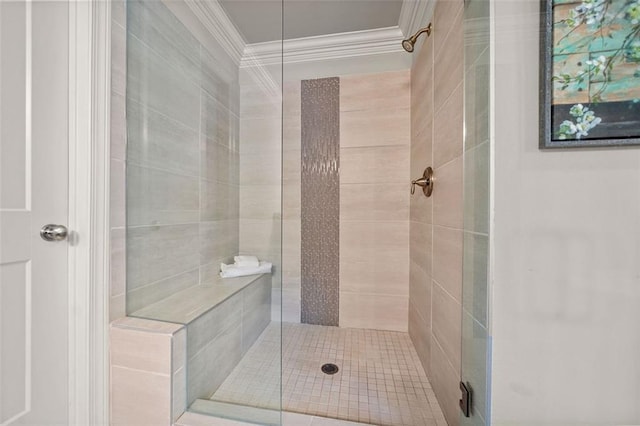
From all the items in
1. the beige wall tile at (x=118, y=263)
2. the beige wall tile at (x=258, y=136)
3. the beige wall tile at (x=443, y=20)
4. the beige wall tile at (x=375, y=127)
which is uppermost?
the beige wall tile at (x=443, y=20)

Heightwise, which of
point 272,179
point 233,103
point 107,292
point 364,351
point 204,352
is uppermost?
point 233,103

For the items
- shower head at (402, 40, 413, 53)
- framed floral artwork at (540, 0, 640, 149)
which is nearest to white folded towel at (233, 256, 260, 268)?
framed floral artwork at (540, 0, 640, 149)

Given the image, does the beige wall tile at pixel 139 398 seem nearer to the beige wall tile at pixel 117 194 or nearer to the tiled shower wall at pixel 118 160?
the tiled shower wall at pixel 118 160

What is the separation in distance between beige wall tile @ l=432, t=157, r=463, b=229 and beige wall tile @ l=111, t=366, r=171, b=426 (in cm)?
124

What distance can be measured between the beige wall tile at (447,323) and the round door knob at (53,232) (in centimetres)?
145

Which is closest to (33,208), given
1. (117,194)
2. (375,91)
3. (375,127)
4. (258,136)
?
(117,194)

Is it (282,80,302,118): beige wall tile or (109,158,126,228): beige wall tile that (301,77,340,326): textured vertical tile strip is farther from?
(109,158,126,228): beige wall tile

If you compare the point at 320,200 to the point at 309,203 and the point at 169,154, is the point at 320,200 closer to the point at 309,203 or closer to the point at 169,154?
the point at 309,203

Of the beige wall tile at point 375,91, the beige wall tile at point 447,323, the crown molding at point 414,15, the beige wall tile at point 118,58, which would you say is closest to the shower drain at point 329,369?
the beige wall tile at point 447,323

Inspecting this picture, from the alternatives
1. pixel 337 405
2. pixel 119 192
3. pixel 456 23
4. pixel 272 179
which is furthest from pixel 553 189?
pixel 119 192

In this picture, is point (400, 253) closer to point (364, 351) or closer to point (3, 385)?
point (364, 351)

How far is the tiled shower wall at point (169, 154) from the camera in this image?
3.32 ft

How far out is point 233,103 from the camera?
163 centimetres

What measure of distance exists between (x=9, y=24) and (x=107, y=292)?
2.95ft
